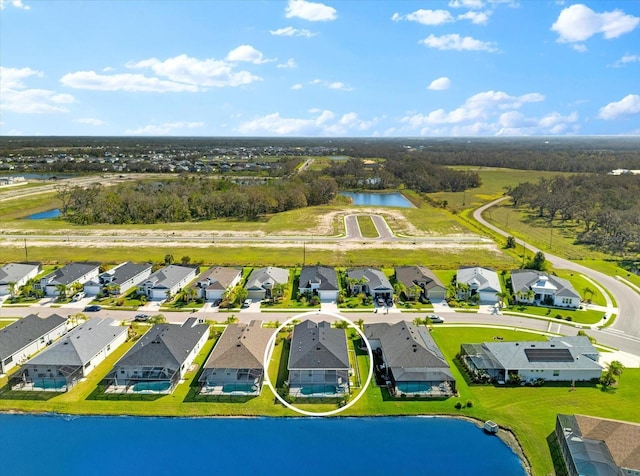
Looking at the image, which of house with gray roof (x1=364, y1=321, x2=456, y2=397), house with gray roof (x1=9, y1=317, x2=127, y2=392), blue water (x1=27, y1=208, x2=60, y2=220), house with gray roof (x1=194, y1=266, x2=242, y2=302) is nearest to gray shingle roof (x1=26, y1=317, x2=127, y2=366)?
house with gray roof (x1=9, y1=317, x2=127, y2=392)

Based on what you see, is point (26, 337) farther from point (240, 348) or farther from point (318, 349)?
point (318, 349)

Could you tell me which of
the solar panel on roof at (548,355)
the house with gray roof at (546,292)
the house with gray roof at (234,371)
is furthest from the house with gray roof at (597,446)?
the house with gray roof at (546,292)

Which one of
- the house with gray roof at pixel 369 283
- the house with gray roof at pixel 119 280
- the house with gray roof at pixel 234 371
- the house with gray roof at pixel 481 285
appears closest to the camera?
the house with gray roof at pixel 234 371

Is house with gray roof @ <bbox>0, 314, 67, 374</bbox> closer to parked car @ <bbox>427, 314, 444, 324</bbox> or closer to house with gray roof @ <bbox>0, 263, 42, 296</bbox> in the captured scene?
house with gray roof @ <bbox>0, 263, 42, 296</bbox>

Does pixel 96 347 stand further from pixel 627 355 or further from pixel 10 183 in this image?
pixel 10 183

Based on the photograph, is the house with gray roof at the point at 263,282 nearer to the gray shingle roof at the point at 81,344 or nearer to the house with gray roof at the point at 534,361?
the gray shingle roof at the point at 81,344

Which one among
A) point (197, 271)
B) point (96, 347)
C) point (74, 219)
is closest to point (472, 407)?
point (96, 347)
